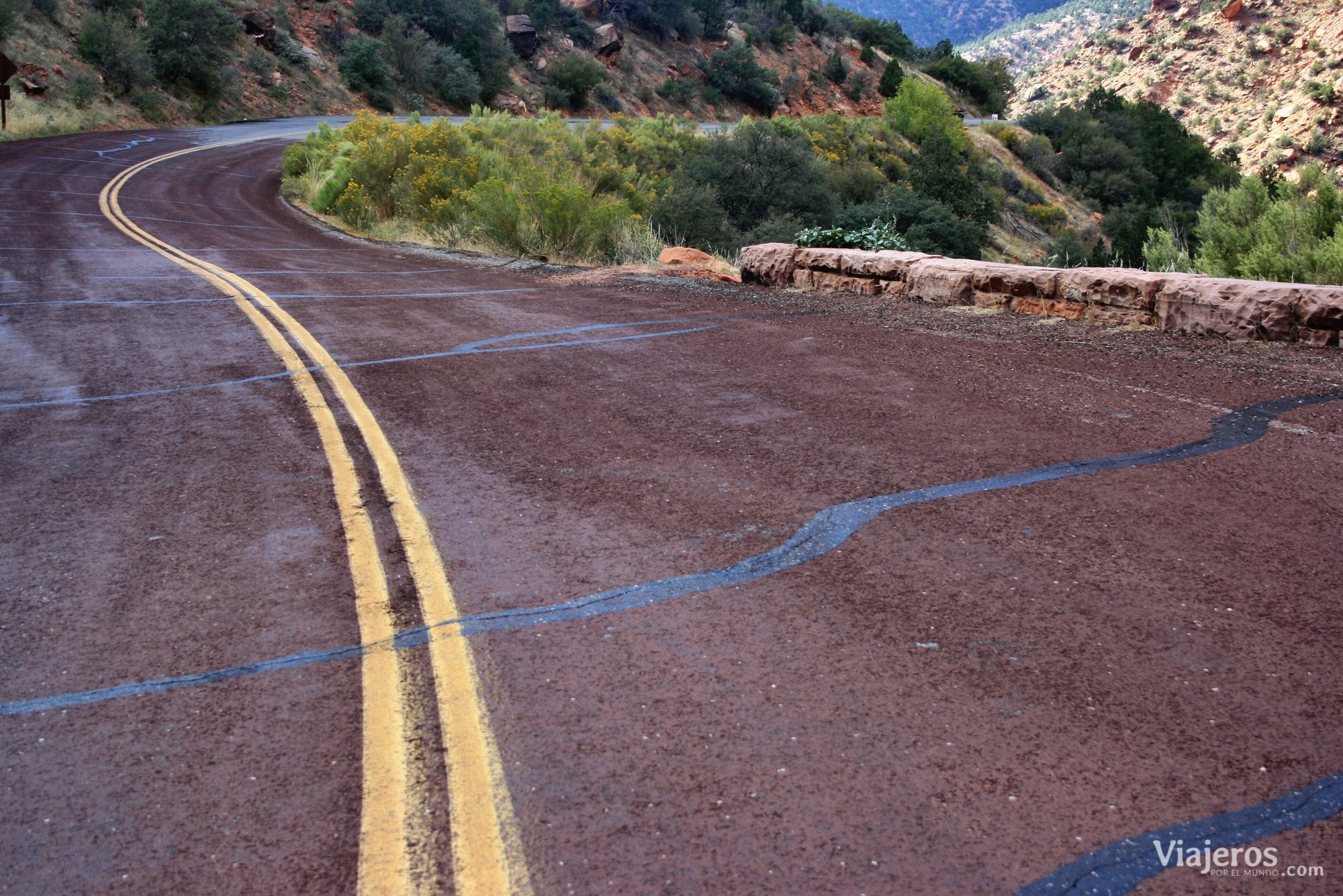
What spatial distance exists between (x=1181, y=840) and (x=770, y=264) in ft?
36.6

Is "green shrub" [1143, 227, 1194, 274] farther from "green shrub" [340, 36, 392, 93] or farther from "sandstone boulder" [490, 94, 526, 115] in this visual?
"green shrub" [340, 36, 392, 93]

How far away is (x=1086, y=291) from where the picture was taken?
31.7 ft

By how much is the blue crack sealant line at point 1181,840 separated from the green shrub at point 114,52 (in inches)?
1702

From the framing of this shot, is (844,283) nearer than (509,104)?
Yes

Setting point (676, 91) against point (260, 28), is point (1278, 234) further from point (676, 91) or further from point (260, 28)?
point (676, 91)

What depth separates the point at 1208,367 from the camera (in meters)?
7.49

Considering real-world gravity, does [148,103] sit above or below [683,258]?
above

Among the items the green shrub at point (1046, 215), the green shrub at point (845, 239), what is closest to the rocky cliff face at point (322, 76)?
the green shrub at point (1046, 215)

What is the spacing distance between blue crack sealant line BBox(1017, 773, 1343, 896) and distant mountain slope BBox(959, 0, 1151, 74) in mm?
125947

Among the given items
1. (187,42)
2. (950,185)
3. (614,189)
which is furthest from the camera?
(187,42)

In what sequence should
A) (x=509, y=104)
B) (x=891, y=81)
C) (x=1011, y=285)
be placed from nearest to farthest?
(x=1011, y=285) → (x=509, y=104) → (x=891, y=81)

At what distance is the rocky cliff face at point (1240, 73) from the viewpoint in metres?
51.0

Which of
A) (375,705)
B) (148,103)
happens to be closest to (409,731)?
(375,705)

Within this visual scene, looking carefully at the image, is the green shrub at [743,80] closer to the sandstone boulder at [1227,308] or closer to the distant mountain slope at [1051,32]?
the sandstone boulder at [1227,308]
